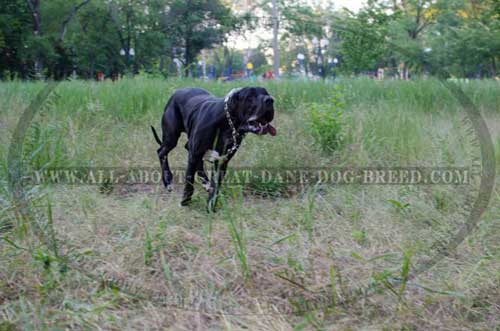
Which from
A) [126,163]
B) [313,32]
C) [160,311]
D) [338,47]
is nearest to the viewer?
[160,311]

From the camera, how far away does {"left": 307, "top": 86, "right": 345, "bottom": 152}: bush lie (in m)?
5.05

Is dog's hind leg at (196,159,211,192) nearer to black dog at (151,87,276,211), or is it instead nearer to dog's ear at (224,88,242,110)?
black dog at (151,87,276,211)

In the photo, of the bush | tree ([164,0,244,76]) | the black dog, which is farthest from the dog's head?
tree ([164,0,244,76])

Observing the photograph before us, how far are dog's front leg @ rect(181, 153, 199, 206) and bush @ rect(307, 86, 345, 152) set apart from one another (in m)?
1.79

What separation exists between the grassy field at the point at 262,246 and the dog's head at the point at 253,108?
1.93ft

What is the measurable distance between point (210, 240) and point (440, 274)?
58.6 inches

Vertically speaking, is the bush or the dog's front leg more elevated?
the bush

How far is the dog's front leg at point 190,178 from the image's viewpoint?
3.79 m

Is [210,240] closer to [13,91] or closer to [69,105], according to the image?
[69,105]

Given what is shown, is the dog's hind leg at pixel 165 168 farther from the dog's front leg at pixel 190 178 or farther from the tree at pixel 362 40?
the tree at pixel 362 40

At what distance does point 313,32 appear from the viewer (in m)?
6.98

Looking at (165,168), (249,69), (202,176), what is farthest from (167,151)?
(249,69)

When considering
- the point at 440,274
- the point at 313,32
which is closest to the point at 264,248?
the point at 440,274

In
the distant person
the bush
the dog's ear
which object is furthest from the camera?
the distant person
